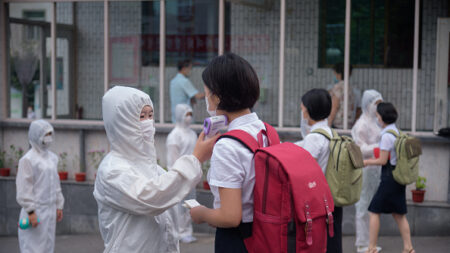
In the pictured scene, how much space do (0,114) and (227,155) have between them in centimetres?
877

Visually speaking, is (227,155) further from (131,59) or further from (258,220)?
(131,59)

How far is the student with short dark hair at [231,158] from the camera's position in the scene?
9.11 ft

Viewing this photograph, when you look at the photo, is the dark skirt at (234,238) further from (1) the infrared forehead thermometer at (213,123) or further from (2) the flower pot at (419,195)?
(2) the flower pot at (419,195)

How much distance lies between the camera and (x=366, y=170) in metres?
7.52

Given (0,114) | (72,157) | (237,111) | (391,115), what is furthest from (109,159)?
(0,114)

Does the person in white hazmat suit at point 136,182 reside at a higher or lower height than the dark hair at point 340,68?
lower

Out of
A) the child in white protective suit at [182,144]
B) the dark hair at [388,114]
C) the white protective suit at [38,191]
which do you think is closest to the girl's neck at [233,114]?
the white protective suit at [38,191]

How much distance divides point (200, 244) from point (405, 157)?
328cm

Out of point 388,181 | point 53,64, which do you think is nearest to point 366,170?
point 388,181

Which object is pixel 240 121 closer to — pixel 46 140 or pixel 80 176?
pixel 46 140

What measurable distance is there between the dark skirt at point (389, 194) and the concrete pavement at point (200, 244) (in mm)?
1129

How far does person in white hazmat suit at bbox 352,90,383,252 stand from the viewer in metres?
7.52

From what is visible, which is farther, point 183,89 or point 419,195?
point 183,89

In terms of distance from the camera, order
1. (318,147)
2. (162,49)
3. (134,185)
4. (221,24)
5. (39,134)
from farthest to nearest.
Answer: (162,49)
(221,24)
(39,134)
(318,147)
(134,185)
